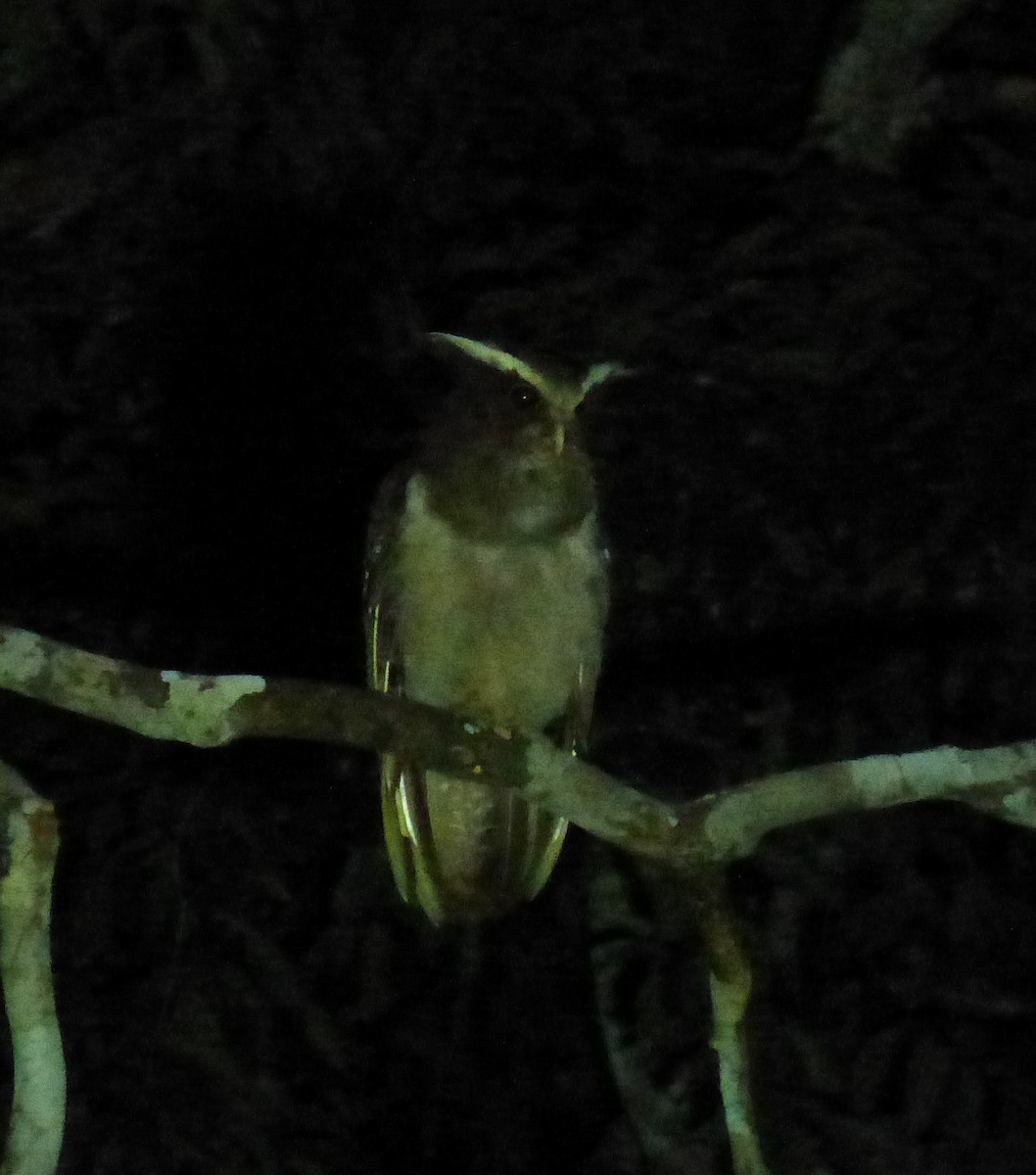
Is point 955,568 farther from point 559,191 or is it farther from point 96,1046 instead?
point 96,1046

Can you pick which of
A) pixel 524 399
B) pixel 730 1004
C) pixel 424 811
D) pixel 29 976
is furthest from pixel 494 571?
pixel 29 976

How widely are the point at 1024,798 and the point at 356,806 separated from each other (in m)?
1.13

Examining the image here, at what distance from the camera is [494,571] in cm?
179

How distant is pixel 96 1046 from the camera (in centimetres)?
217

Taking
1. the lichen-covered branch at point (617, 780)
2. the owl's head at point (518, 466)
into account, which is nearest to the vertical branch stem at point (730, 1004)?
the lichen-covered branch at point (617, 780)

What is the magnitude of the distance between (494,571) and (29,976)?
676 mm

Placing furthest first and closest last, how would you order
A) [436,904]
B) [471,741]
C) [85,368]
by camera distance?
[85,368] < [436,904] < [471,741]

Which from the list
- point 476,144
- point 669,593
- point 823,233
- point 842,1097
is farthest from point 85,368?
point 842,1097

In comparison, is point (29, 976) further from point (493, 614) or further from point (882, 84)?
point (882, 84)

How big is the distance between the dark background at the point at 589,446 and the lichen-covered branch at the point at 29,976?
92cm

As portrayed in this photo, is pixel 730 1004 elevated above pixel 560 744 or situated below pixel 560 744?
above

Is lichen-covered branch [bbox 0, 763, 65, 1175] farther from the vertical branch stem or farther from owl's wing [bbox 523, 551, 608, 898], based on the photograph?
owl's wing [bbox 523, 551, 608, 898]

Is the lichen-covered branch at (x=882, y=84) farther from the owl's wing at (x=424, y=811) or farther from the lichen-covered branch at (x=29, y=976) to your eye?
the lichen-covered branch at (x=29, y=976)

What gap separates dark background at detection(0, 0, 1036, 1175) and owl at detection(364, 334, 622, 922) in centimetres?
35
